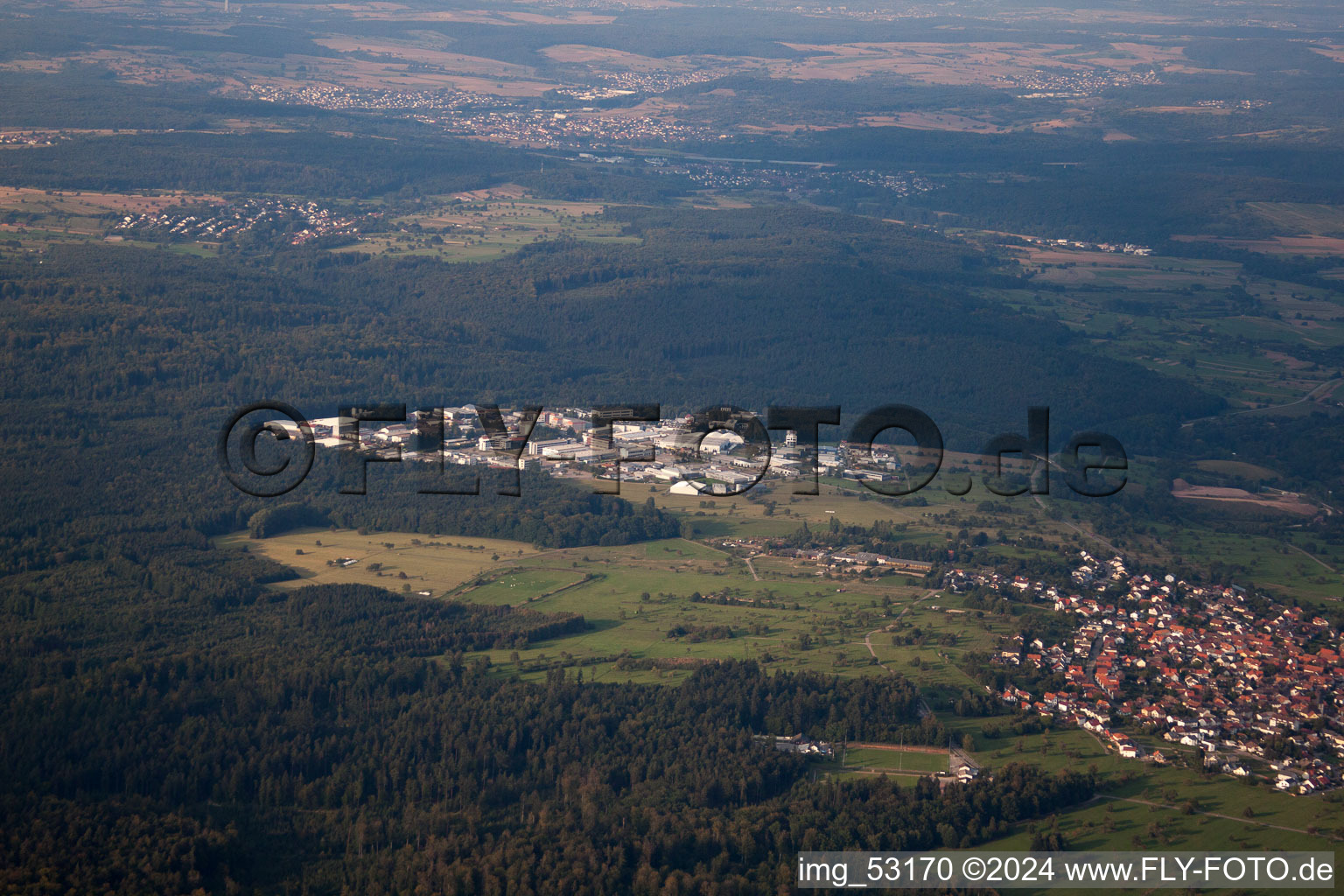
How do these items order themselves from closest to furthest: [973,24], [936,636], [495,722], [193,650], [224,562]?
[495,722]
[193,650]
[936,636]
[224,562]
[973,24]

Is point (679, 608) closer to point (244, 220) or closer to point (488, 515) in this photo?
point (488, 515)

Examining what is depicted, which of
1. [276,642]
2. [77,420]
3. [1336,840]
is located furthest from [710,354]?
[1336,840]

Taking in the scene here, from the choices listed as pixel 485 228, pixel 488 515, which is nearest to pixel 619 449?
pixel 488 515

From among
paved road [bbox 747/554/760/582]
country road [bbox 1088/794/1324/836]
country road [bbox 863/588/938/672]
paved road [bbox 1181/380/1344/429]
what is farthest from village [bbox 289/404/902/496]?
country road [bbox 1088/794/1324/836]

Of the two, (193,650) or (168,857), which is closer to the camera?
(168,857)

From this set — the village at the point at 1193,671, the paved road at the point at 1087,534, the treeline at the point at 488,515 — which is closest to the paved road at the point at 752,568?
the treeline at the point at 488,515

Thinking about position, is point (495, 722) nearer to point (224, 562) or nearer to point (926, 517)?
point (224, 562)

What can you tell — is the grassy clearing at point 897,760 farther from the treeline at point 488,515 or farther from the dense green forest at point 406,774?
the treeline at point 488,515
